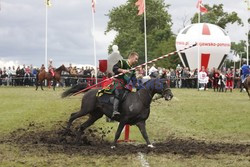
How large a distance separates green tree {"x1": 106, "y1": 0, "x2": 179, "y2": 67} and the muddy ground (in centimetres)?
7419

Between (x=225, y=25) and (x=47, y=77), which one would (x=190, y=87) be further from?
(x=225, y=25)

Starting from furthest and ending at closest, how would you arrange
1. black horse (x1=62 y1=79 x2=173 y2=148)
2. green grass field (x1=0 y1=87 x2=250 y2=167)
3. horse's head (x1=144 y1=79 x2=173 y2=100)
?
horse's head (x1=144 y1=79 x2=173 y2=100) → black horse (x1=62 y1=79 x2=173 y2=148) → green grass field (x1=0 y1=87 x2=250 y2=167)

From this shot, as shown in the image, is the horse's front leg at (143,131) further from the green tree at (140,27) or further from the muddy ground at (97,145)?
the green tree at (140,27)

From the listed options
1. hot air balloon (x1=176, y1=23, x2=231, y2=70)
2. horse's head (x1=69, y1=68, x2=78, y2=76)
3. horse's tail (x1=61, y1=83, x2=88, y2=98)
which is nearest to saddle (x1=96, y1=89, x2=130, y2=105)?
horse's tail (x1=61, y1=83, x2=88, y2=98)

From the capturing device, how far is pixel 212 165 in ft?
37.1

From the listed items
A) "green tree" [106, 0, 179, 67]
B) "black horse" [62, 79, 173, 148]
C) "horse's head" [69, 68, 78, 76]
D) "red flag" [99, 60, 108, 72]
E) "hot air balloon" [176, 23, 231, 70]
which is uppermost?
"green tree" [106, 0, 179, 67]

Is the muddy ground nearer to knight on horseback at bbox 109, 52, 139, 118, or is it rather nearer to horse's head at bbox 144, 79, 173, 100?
knight on horseback at bbox 109, 52, 139, 118

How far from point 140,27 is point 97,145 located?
84580 millimetres

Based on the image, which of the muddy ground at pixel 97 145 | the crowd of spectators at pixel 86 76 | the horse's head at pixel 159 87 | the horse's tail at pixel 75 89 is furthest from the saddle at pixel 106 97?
the crowd of spectators at pixel 86 76

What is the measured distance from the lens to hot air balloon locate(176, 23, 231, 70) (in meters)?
62.0

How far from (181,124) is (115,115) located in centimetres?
663

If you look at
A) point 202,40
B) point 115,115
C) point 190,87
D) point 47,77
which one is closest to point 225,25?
point 202,40

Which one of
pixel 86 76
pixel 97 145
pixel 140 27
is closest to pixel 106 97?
pixel 97 145

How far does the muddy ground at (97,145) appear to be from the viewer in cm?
1327
